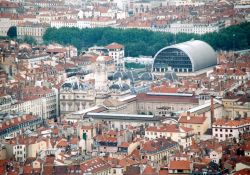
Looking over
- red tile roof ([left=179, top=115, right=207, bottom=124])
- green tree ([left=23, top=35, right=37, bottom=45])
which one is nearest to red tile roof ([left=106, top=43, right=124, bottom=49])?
green tree ([left=23, top=35, right=37, bottom=45])

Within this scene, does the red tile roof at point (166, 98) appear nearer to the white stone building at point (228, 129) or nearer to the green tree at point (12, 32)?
the white stone building at point (228, 129)

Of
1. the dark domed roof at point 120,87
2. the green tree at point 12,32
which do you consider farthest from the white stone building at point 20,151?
the green tree at point 12,32

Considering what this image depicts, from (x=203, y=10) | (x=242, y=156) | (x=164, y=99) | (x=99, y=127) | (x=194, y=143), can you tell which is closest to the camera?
(x=242, y=156)

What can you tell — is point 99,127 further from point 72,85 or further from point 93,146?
point 72,85

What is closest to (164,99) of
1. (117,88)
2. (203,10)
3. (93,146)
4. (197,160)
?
(117,88)

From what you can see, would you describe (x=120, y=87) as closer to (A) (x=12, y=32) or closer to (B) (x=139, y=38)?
(B) (x=139, y=38)

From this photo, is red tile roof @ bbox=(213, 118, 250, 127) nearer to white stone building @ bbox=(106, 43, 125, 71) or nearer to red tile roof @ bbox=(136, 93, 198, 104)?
red tile roof @ bbox=(136, 93, 198, 104)

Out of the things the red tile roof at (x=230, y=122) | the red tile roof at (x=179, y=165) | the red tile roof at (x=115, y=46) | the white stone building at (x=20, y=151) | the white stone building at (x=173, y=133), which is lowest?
the white stone building at (x=20, y=151)

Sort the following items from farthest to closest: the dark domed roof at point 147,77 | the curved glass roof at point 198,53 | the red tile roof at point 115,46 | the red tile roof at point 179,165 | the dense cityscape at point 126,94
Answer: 1. the red tile roof at point 115,46
2. the curved glass roof at point 198,53
3. the dark domed roof at point 147,77
4. the dense cityscape at point 126,94
5. the red tile roof at point 179,165
